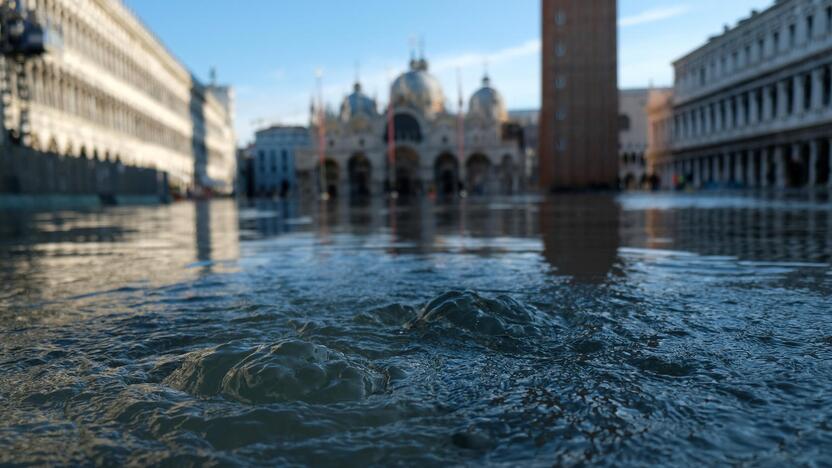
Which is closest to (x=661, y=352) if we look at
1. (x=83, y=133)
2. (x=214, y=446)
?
(x=214, y=446)

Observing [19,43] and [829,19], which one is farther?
[829,19]

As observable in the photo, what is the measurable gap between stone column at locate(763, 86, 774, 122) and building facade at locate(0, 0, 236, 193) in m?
39.0

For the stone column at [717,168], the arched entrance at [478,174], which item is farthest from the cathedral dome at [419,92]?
the stone column at [717,168]

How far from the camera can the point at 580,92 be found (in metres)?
53.0

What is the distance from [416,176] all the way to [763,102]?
49.2 metres

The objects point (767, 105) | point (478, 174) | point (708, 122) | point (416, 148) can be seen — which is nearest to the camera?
point (767, 105)

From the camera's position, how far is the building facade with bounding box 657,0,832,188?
129ft

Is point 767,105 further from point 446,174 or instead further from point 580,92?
point 446,174

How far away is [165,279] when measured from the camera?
492cm

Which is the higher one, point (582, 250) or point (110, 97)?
point (110, 97)

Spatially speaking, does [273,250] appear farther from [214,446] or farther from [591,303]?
[214,446]

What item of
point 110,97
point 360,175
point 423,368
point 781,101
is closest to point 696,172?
point 781,101

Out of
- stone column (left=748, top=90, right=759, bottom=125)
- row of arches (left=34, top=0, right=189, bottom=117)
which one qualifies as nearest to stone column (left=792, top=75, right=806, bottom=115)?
stone column (left=748, top=90, right=759, bottom=125)

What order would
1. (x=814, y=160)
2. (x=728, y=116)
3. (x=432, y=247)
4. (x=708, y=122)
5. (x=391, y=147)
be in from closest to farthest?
(x=432, y=247) → (x=814, y=160) → (x=728, y=116) → (x=708, y=122) → (x=391, y=147)
